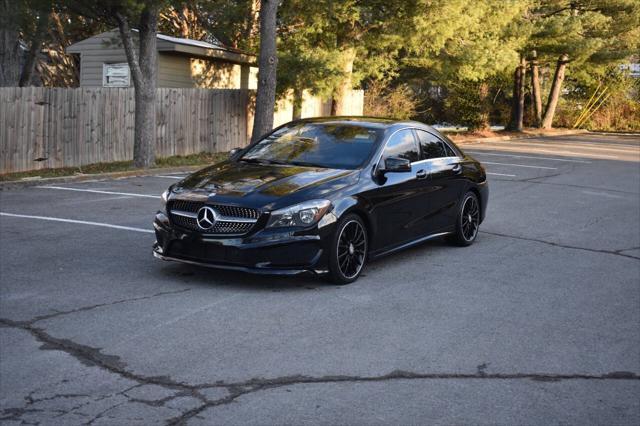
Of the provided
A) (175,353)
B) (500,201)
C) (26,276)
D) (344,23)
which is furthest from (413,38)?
(175,353)

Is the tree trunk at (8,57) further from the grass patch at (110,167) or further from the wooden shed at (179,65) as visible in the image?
the grass patch at (110,167)

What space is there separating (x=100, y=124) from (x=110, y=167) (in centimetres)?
136

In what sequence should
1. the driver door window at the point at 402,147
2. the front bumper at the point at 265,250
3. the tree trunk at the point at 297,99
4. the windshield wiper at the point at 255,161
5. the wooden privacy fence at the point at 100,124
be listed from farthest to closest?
the tree trunk at the point at 297,99
the wooden privacy fence at the point at 100,124
the driver door window at the point at 402,147
the windshield wiper at the point at 255,161
the front bumper at the point at 265,250

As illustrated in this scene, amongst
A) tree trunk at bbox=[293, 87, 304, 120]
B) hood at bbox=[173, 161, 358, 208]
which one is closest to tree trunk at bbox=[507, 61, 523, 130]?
tree trunk at bbox=[293, 87, 304, 120]

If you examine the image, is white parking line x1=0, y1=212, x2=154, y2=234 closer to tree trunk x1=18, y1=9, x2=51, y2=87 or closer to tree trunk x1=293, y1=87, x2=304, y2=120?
tree trunk x1=18, y1=9, x2=51, y2=87

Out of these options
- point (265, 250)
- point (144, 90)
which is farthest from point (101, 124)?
point (265, 250)

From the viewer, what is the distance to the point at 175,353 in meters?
5.91

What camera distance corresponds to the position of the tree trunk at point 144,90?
19594 mm

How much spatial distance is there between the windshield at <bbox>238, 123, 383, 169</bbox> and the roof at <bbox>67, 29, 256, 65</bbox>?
15617 mm

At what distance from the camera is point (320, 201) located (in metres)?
7.86

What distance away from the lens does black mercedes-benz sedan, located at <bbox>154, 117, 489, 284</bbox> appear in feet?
25.2

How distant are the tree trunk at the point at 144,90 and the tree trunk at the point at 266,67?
3183mm

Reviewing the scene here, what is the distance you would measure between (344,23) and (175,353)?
882 inches

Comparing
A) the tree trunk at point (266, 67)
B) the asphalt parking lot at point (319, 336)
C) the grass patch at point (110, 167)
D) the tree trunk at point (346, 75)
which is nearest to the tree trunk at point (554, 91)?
the tree trunk at point (346, 75)
